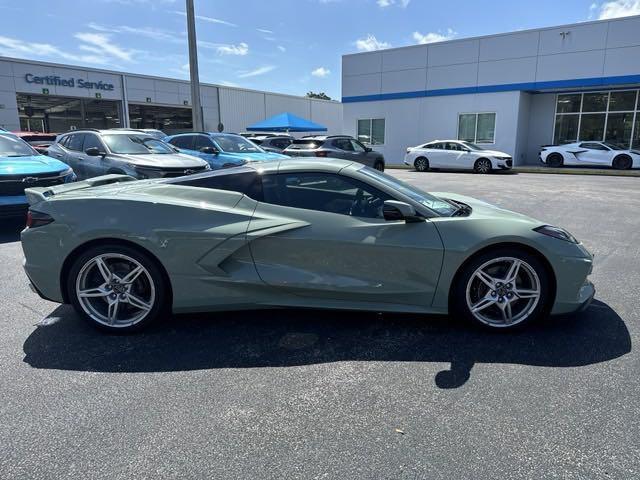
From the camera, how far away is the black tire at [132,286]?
12.1 feet

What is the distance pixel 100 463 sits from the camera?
2.28 meters

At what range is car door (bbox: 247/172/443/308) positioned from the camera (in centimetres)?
358

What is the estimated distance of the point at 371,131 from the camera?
2973cm

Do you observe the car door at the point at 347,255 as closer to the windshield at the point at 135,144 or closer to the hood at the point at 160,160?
the hood at the point at 160,160

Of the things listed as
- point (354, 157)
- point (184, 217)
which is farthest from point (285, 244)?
point (354, 157)

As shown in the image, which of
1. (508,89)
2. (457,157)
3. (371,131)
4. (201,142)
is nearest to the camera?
(201,142)

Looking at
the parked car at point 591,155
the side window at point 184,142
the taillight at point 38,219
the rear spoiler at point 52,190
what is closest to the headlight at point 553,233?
the taillight at point 38,219

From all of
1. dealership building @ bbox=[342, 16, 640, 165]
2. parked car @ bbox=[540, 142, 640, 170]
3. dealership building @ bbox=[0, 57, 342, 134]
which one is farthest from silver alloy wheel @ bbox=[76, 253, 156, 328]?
dealership building @ bbox=[0, 57, 342, 134]

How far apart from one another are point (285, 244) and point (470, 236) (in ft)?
4.69

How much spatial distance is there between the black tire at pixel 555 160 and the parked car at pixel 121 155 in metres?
18.9

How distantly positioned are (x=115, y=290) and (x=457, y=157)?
63.4 feet

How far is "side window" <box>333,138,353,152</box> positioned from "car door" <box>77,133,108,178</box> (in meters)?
8.23

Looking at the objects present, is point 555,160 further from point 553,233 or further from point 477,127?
point 553,233

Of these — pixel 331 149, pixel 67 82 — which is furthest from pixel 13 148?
pixel 67 82
